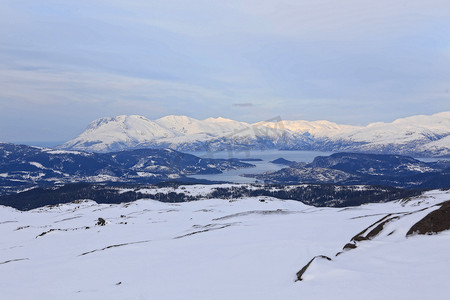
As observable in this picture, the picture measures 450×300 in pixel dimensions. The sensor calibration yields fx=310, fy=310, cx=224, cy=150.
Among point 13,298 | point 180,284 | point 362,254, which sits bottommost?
point 13,298

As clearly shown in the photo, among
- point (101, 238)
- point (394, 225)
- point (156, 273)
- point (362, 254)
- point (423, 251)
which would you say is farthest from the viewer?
point (101, 238)

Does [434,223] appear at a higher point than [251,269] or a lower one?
higher

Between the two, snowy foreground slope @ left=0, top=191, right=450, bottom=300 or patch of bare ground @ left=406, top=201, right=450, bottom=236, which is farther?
patch of bare ground @ left=406, top=201, right=450, bottom=236

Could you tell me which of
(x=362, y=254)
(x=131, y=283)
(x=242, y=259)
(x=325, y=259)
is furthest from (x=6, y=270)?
(x=362, y=254)

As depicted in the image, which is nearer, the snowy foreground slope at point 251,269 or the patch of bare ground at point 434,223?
the snowy foreground slope at point 251,269

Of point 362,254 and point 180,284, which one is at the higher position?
point 362,254

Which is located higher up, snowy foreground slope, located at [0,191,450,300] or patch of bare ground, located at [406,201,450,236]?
patch of bare ground, located at [406,201,450,236]

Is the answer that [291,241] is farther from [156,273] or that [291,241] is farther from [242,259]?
[156,273]

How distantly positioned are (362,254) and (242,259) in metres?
9.37

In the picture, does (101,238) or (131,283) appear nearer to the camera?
(131,283)

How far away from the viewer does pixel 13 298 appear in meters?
23.4

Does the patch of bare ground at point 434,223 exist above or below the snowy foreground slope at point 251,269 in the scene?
above

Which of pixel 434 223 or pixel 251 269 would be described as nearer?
pixel 251 269

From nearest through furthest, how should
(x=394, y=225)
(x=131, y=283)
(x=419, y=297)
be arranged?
1. (x=419, y=297)
2. (x=131, y=283)
3. (x=394, y=225)
